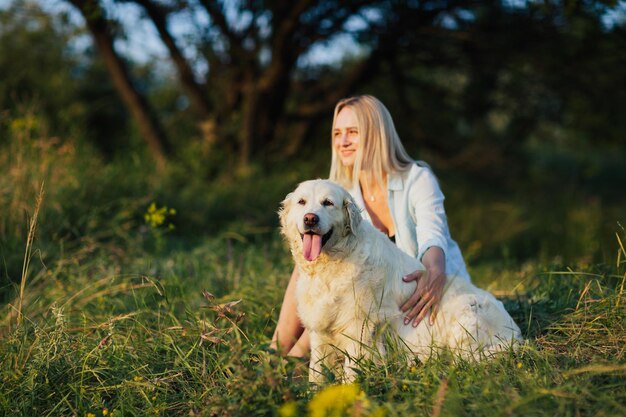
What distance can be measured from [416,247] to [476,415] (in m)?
1.65

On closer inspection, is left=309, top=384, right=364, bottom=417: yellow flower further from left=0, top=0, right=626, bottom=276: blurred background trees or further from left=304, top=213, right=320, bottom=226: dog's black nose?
left=0, top=0, right=626, bottom=276: blurred background trees

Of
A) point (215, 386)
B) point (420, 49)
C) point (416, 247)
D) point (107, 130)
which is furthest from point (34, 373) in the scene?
point (107, 130)

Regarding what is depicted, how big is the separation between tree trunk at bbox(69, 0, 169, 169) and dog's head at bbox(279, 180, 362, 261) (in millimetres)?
4887

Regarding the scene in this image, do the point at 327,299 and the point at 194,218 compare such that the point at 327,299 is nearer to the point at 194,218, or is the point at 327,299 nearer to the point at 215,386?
the point at 215,386

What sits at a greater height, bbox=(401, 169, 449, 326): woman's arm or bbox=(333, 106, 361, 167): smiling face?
bbox=(333, 106, 361, 167): smiling face

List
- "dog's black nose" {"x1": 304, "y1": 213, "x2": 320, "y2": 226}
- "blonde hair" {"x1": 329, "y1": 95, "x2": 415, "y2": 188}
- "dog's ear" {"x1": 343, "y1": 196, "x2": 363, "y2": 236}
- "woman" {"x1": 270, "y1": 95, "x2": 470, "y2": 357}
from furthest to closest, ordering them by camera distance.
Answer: "blonde hair" {"x1": 329, "y1": 95, "x2": 415, "y2": 188} < "woman" {"x1": 270, "y1": 95, "x2": 470, "y2": 357} < "dog's ear" {"x1": 343, "y1": 196, "x2": 363, "y2": 236} < "dog's black nose" {"x1": 304, "y1": 213, "x2": 320, "y2": 226}

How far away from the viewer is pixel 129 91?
340 inches

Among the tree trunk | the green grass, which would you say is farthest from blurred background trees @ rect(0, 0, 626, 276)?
the green grass

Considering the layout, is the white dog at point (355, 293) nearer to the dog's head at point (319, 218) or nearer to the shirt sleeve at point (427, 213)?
the dog's head at point (319, 218)

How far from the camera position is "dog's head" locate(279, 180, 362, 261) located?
308 centimetres

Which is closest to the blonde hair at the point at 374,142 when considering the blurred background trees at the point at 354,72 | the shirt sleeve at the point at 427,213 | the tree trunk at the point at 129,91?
the shirt sleeve at the point at 427,213

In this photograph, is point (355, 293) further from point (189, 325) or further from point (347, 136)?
point (347, 136)

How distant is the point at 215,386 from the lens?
2.70 metres

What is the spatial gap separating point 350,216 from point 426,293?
1.98 ft
